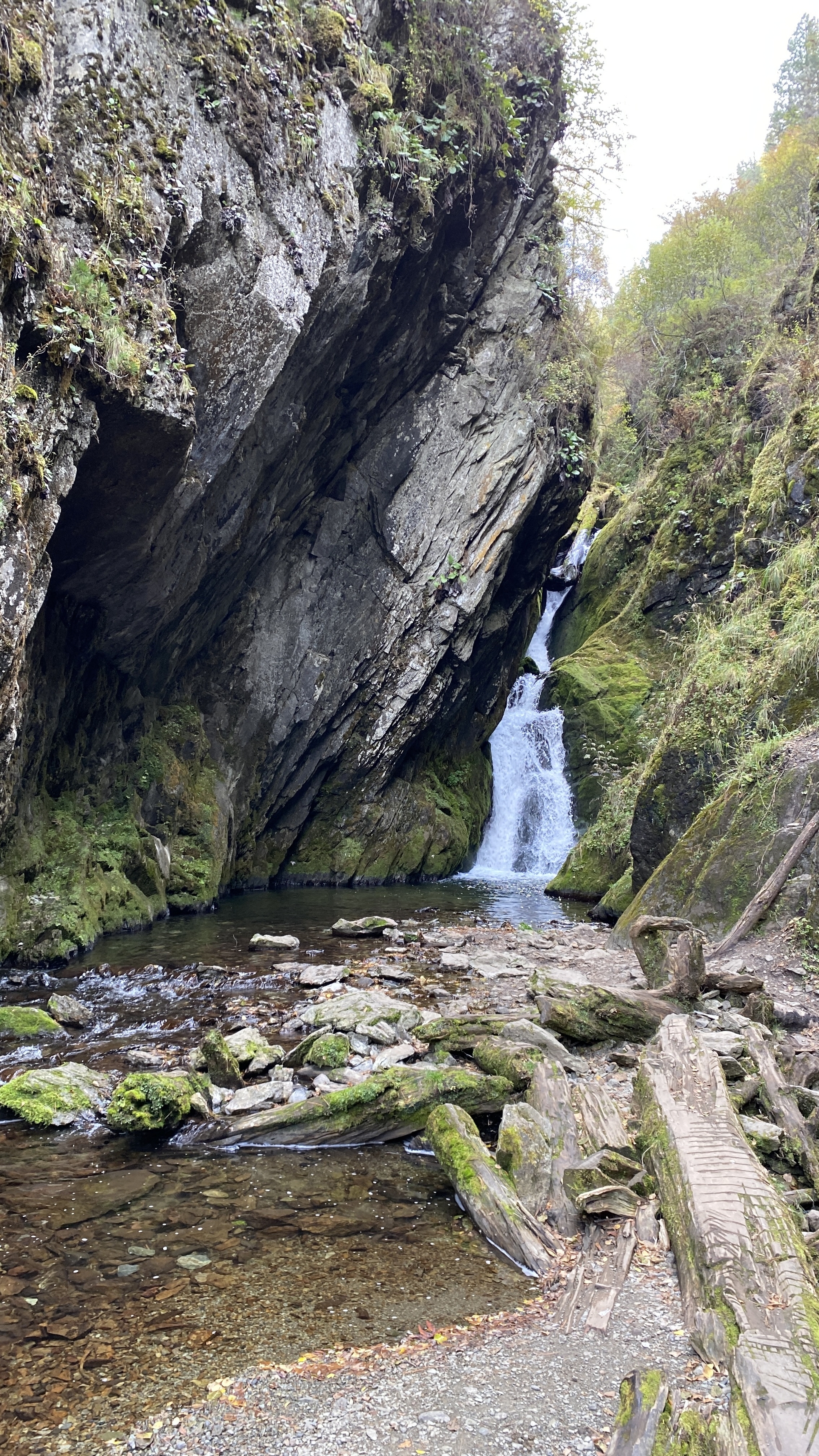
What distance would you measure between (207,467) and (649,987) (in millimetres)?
8795

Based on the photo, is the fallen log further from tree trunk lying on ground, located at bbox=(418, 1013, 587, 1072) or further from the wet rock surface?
tree trunk lying on ground, located at bbox=(418, 1013, 587, 1072)

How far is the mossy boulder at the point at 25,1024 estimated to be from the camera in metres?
6.39

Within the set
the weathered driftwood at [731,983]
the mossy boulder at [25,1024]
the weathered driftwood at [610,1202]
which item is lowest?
the mossy boulder at [25,1024]

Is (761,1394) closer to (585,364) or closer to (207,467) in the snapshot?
(207,467)

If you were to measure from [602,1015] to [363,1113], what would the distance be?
86.5 inches

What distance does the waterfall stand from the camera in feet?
70.1

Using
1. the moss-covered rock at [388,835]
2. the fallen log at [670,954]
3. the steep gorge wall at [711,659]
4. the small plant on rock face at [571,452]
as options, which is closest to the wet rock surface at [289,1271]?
the fallen log at [670,954]

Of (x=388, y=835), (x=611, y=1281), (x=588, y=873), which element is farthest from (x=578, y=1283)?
A: (x=388, y=835)

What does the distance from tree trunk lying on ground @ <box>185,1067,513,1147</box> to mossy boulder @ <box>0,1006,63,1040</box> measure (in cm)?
243

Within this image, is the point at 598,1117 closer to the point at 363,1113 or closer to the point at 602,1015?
the point at 363,1113

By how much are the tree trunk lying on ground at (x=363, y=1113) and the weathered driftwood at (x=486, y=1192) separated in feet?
0.87

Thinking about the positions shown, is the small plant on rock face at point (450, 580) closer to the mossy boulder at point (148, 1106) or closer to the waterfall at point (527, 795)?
the waterfall at point (527, 795)

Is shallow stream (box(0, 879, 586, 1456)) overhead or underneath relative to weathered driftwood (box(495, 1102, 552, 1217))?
underneath

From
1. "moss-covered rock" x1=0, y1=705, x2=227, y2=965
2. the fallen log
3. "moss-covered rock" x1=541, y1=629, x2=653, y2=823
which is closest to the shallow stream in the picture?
the fallen log
